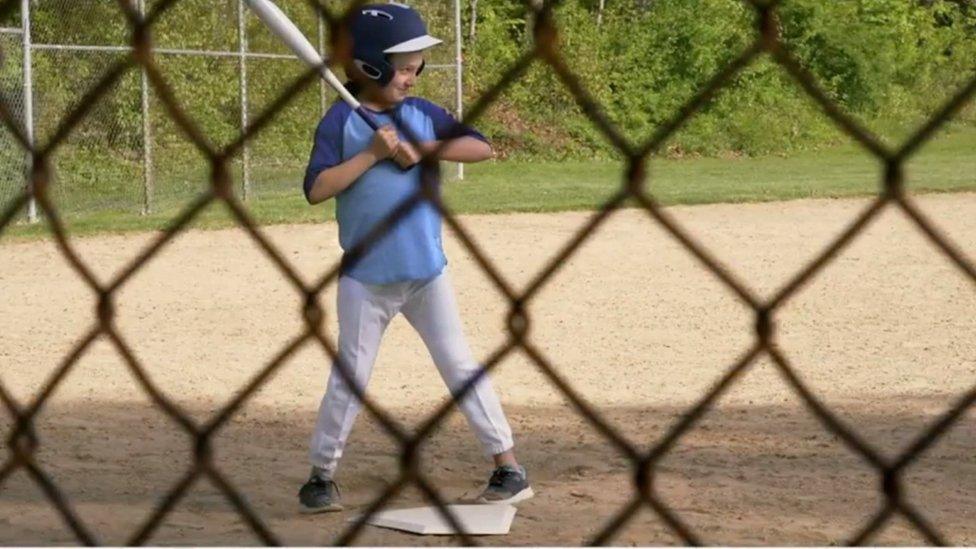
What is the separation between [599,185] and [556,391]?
1193 cm

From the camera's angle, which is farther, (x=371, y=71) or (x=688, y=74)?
(x=688, y=74)

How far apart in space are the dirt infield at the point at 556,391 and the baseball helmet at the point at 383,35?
1.39 m

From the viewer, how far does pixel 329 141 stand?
14.6 ft

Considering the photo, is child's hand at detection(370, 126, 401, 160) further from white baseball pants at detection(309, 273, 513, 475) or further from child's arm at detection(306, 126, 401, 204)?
white baseball pants at detection(309, 273, 513, 475)

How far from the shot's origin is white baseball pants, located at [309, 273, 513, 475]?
15.3ft

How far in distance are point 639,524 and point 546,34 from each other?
3.55m

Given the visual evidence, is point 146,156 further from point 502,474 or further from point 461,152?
point 461,152

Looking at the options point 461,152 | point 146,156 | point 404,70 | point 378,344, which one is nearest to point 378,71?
point 461,152

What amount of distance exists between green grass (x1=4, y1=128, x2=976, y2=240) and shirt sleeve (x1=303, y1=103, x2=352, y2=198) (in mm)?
8769

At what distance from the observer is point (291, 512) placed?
194 inches

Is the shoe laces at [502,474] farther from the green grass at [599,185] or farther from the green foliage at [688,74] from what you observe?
the green foliage at [688,74]

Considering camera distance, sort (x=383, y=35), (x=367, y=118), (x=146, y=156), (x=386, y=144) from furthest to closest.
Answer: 1. (x=146, y=156)
2. (x=383, y=35)
3. (x=386, y=144)
4. (x=367, y=118)

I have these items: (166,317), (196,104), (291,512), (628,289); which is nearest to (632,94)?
(196,104)

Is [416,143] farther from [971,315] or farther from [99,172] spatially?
[99,172]
